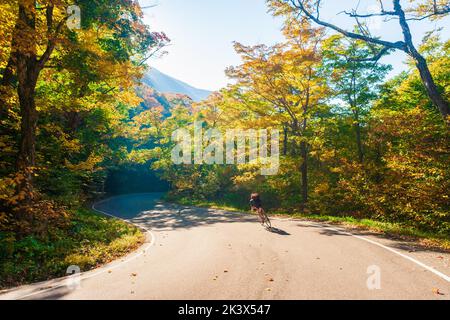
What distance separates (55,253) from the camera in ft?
29.4

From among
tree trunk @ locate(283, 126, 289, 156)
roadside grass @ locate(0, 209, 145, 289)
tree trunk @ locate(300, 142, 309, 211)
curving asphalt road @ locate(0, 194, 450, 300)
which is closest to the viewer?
curving asphalt road @ locate(0, 194, 450, 300)

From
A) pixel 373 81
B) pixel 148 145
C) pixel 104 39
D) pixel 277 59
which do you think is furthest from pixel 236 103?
pixel 148 145

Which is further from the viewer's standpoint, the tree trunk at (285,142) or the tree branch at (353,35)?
the tree trunk at (285,142)

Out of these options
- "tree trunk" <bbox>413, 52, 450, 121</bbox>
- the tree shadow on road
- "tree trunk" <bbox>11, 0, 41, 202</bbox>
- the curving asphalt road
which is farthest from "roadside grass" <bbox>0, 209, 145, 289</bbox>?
"tree trunk" <bbox>413, 52, 450, 121</bbox>

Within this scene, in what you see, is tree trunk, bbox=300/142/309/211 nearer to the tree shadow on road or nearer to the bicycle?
the bicycle

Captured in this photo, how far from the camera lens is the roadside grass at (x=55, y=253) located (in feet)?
24.6

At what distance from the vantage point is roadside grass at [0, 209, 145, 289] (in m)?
7.51

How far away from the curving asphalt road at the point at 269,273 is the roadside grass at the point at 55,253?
33.9 inches

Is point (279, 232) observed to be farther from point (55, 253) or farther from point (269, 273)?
point (55, 253)

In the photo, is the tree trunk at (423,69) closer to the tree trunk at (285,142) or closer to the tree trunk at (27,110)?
the tree trunk at (285,142)

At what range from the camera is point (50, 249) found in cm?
905

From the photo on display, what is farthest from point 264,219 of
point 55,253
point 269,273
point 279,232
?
point 55,253

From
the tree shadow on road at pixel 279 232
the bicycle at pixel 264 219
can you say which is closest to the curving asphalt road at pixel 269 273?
the tree shadow on road at pixel 279 232

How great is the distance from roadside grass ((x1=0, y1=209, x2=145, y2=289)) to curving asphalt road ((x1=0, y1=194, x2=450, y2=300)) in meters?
0.86
